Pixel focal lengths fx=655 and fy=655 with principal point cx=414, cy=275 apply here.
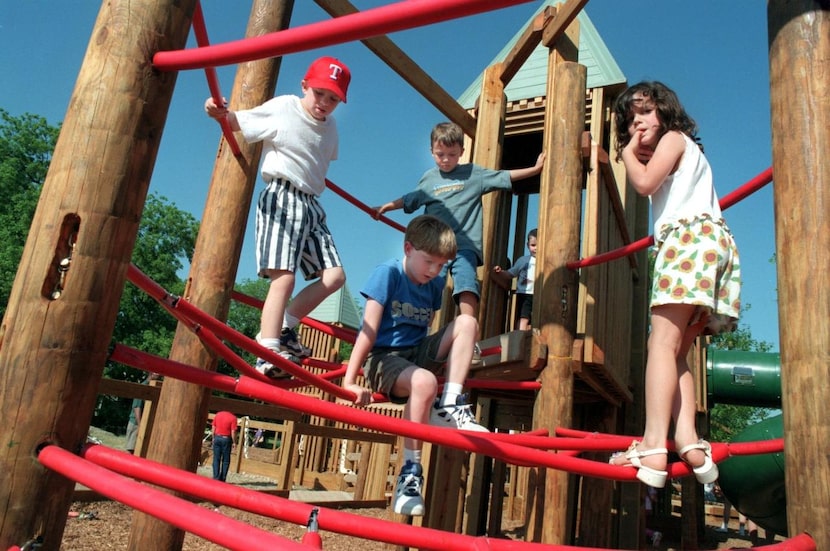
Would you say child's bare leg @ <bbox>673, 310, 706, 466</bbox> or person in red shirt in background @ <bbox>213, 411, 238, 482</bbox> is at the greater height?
child's bare leg @ <bbox>673, 310, 706, 466</bbox>

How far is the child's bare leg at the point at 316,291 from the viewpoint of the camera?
3223mm

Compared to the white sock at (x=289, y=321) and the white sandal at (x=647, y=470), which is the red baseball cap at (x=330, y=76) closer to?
the white sock at (x=289, y=321)

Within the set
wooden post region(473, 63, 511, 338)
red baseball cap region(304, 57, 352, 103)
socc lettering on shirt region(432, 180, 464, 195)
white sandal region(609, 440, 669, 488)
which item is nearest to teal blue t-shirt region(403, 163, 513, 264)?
socc lettering on shirt region(432, 180, 464, 195)

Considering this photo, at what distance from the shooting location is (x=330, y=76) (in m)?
3.13

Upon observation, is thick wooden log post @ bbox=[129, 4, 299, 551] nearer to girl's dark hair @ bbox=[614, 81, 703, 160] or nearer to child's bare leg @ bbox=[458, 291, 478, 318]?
child's bare leg @ bbox=[458, 291, 478, 318]

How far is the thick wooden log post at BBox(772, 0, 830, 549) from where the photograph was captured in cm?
168

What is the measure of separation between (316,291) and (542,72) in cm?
548

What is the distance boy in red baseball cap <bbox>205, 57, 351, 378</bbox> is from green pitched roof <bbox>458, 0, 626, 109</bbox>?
4.61m

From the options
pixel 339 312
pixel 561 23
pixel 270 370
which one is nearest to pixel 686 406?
pixel 270 370

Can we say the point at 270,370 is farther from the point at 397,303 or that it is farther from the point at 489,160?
the point at 489,160

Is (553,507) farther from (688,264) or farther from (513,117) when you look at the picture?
(513,117)

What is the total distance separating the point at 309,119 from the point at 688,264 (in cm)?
189

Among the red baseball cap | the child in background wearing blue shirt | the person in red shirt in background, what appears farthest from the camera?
the person in red shirt in background

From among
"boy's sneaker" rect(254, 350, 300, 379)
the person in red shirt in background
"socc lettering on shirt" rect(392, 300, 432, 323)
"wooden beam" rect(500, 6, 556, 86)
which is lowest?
the person in red shirt in background
